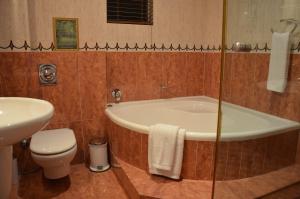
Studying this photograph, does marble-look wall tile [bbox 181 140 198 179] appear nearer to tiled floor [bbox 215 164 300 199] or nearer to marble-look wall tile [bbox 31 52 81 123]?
tiled floor [bbox 215 164 300 199]

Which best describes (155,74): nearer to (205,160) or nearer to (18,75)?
(205,160)

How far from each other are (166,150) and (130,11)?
5.23ft

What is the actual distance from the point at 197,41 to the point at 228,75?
61.6 inches

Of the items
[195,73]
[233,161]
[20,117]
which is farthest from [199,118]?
[20,117]

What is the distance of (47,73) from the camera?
87.0 inches

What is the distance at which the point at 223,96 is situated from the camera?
58.0 inches

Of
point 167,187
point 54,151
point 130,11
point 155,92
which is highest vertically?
point 130,11

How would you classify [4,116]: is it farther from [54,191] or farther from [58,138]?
[54,191]

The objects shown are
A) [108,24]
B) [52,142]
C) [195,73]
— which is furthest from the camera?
[195,73]

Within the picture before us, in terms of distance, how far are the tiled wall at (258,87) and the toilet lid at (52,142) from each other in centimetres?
127

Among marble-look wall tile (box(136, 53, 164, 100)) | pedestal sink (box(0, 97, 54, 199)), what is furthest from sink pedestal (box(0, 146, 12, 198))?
marble-look wall tile (box(136, 53, 164, 100))

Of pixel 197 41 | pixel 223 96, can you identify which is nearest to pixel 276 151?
pixel 223 96

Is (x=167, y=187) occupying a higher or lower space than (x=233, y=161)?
lower

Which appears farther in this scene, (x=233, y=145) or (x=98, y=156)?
(x=98, y=156)
